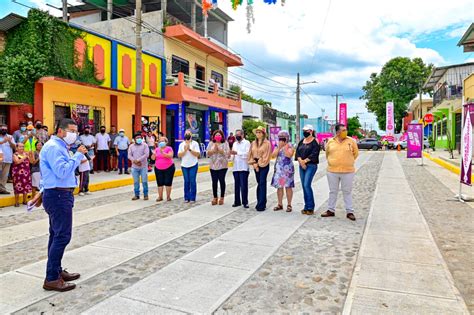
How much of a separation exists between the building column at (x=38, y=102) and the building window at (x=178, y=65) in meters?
9.42

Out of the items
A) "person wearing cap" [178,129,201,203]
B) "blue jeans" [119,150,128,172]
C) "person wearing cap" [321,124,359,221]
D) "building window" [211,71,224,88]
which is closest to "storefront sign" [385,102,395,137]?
"building window" [211,71,224,88]

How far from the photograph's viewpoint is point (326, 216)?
7.23 meters

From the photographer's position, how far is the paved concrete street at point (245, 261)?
350cm

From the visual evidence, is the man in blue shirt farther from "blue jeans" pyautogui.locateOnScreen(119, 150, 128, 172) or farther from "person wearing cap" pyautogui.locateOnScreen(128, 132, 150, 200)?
"blue jeans" pyautogui.locateOnScreen(119, 150, 128, 172)

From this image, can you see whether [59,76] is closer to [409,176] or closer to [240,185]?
[240,185]

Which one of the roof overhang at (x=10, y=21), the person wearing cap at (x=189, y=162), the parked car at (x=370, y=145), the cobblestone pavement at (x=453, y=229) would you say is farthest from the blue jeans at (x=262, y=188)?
the parked car at (x=370, y=145)

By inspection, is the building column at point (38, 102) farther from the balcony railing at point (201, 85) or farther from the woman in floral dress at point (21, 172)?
the balcony railing at point (201, 85)

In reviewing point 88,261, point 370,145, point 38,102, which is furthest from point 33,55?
point 370,145

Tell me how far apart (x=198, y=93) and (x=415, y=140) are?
12.1 metres

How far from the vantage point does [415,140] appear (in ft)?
62.4

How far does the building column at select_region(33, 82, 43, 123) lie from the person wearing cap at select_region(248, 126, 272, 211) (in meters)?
8.79

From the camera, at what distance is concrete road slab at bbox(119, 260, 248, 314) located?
3466 mm

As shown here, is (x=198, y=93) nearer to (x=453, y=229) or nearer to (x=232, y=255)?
(x=453, y=229)

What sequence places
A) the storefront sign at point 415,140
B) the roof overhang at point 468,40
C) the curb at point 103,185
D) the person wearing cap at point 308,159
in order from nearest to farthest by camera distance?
1. the person wearing cap at point 308,159
2. the curb at point 103,185
3. the roof overhang at point 468,40
4. the storefront sign at point 415,140
